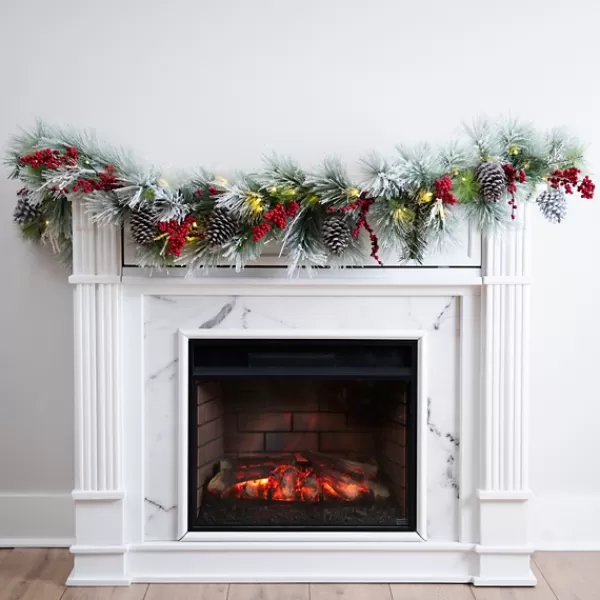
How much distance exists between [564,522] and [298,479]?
1.03m

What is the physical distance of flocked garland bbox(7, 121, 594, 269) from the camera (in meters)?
2.04

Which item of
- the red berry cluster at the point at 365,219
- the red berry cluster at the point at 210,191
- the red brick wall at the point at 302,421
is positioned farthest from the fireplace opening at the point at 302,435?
the red berry cluster at the point at 210,191

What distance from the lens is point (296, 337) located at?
225 centimetres

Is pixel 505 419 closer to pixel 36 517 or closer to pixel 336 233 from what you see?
pixel 336 233

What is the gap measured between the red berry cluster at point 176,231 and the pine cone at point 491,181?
863 millimetres

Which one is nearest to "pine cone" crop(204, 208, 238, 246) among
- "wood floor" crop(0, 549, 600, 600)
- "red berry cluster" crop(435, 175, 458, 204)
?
"red berry cluster" crop(435, 175, 458, 204)

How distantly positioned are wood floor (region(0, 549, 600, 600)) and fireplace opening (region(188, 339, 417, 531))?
19cm

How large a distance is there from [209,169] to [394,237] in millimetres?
780

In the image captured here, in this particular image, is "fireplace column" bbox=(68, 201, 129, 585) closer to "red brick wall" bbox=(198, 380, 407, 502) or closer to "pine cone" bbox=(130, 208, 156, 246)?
"pine cone" bbox=(130, 208, 156, 246)

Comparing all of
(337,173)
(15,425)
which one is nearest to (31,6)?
(337,173)

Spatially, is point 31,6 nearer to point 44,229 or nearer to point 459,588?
point 44,229

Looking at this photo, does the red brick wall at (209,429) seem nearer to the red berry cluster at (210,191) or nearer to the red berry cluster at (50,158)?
the red berry cluster at (210,191)

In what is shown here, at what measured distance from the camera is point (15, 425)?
2.60 meters

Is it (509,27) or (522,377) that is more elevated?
(509,27)
